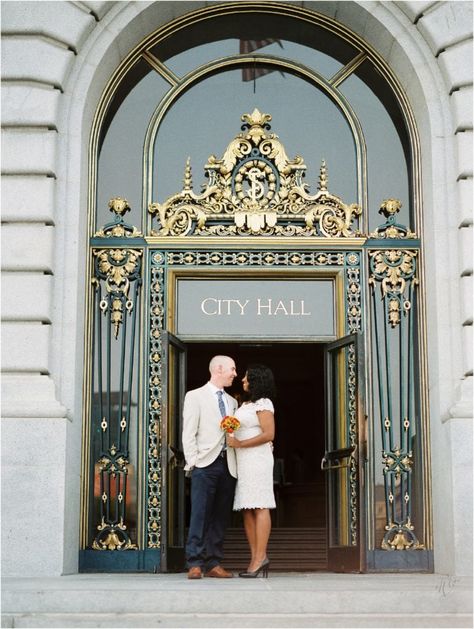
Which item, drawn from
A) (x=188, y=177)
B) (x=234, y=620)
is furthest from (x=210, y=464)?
(x=188, y=177)

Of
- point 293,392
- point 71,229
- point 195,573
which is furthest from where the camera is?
point 293,392

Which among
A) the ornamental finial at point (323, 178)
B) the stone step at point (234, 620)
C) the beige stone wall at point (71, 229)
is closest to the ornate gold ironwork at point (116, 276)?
the beige stone wall at point (71, 229)

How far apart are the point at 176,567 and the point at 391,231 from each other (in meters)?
4.77

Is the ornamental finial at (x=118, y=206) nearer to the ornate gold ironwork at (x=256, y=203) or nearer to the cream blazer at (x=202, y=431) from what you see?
the ornate gold ironwork at (x=256, y=203)

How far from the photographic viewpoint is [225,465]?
12.6 m

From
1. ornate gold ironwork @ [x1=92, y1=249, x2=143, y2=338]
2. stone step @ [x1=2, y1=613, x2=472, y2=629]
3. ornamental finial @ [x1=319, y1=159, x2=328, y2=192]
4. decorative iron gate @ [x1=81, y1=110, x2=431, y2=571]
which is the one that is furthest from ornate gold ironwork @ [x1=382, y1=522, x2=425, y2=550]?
ornamental finial @ [x1=319, y1=159, x2=328, y2=192]

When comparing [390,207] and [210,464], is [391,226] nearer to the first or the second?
[390,207]

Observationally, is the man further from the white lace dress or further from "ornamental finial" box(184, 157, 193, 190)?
"ornamental finial" box(184, 157, 193, 190)

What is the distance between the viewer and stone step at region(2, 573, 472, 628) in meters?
9.89

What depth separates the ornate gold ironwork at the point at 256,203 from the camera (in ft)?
47.4

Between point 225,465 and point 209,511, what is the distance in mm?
512

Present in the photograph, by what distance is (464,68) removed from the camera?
13.8m

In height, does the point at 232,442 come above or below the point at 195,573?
above

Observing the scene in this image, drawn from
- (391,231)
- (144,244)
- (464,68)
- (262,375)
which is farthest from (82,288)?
(464,68)
